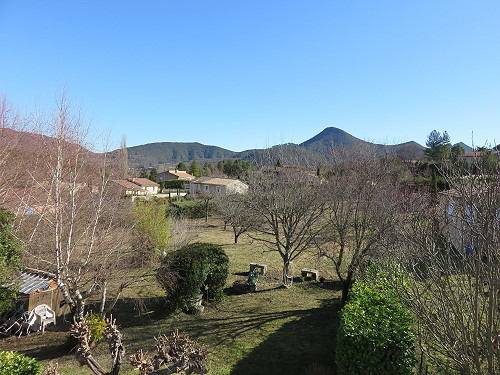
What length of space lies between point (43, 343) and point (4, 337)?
1.40 meters

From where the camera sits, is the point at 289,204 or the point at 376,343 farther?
the point at 289,204

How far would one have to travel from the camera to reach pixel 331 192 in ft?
35.7

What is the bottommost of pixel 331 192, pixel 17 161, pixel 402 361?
pixel 402 361

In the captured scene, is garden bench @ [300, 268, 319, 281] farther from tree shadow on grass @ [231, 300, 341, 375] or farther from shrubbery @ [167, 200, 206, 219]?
shrubbery @ [167, 200, 206, 219]

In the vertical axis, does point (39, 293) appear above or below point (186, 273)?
below

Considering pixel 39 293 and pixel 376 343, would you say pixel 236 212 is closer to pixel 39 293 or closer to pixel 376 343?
pixel 39 293

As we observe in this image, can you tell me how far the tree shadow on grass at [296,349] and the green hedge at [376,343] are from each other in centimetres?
190

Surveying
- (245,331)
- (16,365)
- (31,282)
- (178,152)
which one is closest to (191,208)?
(31,282)

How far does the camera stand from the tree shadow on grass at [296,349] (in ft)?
21.8

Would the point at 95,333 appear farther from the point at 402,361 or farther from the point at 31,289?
the point at 402,361

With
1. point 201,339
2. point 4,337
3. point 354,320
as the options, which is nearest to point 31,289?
point 4,337

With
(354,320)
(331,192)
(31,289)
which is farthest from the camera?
(331,192)

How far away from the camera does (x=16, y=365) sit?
443cm

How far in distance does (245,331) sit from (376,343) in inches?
191
